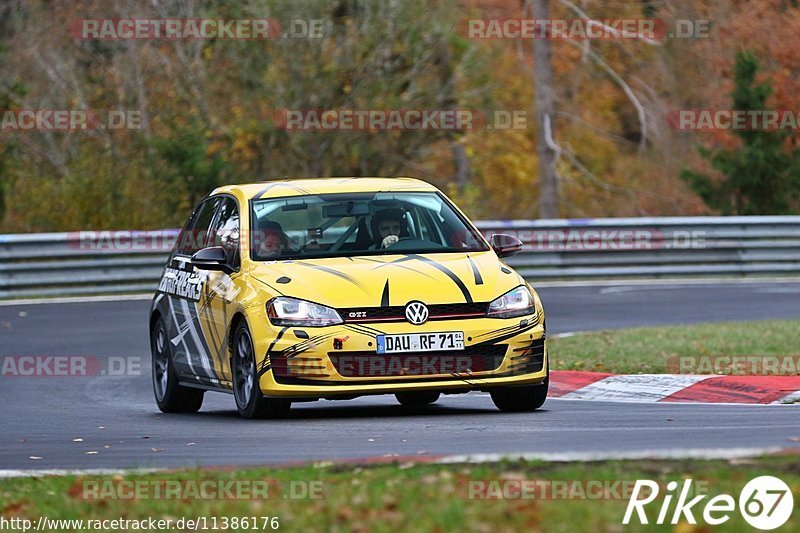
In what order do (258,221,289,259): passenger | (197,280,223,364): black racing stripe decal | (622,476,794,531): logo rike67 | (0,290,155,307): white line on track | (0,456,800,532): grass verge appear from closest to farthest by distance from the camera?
(622,476,794,531): logo rike67 → (0,456,800,532): grass verge → (258,221,289,259): passenger → (197,280,223,364): black racing stripe decal → (0,290,155,307): white line on track

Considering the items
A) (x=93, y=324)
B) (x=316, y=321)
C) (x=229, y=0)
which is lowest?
(x=93, y=324)

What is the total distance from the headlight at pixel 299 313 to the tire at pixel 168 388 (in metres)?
2.31

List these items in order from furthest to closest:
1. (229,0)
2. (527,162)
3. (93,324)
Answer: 1. (527,162)
2. (229,0)
3. (93,324)

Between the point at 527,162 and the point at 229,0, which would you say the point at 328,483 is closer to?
the point at 229,0

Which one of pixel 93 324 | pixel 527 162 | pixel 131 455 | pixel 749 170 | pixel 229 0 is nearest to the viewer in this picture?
pixel 131 455

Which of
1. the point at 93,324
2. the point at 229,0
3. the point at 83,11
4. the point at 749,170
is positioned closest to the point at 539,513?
the point at 93,324

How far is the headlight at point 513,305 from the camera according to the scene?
1084cm

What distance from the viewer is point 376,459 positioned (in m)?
7.91

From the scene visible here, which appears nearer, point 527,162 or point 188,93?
point 188,93

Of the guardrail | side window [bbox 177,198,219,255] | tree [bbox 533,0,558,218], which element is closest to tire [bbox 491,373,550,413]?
side window [bbox 177,198,219,255]

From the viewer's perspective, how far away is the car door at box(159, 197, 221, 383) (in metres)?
12.2

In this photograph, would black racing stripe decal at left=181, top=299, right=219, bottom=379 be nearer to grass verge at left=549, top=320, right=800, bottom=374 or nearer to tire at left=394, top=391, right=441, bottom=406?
tire at left=394, top=391, right=441, bottom=406

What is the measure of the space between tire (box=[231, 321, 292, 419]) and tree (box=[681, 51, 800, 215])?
23.9 metres

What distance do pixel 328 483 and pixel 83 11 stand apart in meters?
41.5
